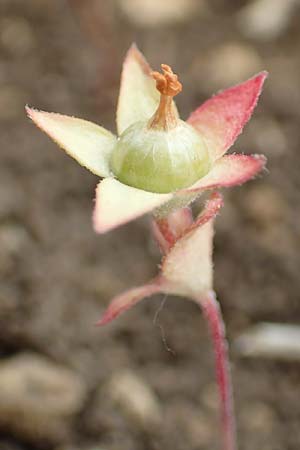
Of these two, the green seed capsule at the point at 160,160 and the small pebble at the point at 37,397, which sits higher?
the green seed capsule at the point at 160,160

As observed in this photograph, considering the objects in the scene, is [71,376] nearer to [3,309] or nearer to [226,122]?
[3,309]

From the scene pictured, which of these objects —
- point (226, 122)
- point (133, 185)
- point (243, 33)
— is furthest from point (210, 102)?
point (243, 33)

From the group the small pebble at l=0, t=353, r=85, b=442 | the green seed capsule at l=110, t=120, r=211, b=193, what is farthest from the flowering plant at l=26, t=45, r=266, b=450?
the small pebble at l=0, t=353, r=85, b=442

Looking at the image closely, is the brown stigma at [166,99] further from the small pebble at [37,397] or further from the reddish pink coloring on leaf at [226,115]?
the small pebble at [37,397]

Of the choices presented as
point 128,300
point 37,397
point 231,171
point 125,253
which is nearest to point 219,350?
point 128,300

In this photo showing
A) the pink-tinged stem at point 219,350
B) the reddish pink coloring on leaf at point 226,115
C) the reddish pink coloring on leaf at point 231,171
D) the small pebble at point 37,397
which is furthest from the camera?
the small pebble at point 37,397

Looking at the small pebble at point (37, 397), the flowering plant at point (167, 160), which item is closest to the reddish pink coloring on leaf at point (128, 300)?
the flowering plant at point (167, 160)

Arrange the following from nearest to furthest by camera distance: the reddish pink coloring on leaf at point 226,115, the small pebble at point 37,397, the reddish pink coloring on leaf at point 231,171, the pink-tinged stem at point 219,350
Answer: the reddish pink coloring on leaf at point 231,171
the reddish pink coloring on leaf at point 226,115
the pink-tinged stem at point 219,350
the small pebble at point 37,397

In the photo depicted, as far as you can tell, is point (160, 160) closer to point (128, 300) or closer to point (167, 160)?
point (167, 160)
